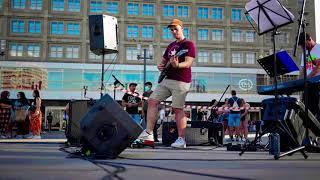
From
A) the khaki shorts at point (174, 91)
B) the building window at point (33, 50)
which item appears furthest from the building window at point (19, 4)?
the khaki shorts at point (174, 91)

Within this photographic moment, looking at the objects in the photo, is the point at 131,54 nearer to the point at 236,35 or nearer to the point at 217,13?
the point at 217,13

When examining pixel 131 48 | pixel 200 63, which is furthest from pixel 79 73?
pixel 200 63

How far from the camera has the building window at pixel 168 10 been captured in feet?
134

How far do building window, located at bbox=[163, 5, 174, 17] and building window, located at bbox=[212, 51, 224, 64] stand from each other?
20.8 ft

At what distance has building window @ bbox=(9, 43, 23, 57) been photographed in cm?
3703

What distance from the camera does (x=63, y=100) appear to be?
3678 centimetres

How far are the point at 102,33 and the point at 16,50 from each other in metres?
33.4

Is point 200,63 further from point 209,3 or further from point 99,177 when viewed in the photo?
point 99,177

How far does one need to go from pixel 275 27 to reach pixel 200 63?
3570cm

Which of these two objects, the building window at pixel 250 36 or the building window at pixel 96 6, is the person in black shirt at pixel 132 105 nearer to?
the building window at pixel 96 6

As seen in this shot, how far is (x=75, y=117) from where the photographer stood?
7.46 meters

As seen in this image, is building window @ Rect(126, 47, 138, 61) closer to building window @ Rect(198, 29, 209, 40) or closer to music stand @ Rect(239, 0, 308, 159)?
building window @ Rect(198, 29, 209, 40)

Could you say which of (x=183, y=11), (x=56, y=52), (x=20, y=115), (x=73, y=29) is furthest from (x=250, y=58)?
(x=20, y=115)

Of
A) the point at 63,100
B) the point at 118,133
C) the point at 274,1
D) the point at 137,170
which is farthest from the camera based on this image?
the point at 63,100
